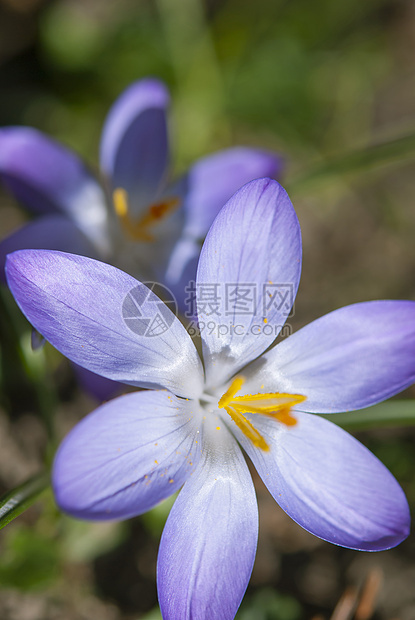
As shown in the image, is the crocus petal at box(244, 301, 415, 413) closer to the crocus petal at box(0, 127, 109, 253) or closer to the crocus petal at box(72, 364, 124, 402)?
the crocus petal at box(72, 364, 124, 402)

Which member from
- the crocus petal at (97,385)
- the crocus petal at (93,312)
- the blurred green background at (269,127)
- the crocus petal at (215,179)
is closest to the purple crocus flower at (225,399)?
the crocus petal at (93,312)

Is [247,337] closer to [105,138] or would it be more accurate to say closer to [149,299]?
[149,299]

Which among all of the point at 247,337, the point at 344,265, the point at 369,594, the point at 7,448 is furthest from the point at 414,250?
the point at 7,448

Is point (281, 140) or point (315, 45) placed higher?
point (315, 45)

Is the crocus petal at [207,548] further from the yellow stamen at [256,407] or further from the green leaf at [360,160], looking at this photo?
the green leaf at [360,160]

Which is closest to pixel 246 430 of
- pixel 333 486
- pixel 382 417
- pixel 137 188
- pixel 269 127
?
pixel 333 486

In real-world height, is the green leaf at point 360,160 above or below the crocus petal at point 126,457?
above

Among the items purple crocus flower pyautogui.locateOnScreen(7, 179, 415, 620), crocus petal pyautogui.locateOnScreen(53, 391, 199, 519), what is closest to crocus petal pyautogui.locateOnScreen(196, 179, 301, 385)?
purple crocus flower pyautogui.locateOnScreen(7, 179, 415, 620)
